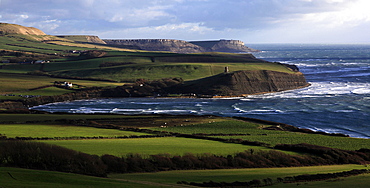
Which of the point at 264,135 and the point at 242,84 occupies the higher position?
the point at 242,84

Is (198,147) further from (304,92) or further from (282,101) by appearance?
(304,92)

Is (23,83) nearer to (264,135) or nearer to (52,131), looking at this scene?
(52,131)

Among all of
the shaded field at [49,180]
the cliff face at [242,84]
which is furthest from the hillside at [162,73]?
the shaded field at [49,180]

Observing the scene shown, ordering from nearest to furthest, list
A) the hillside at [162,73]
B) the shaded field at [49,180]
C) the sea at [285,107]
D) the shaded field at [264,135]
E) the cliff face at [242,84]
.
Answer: the shaded field at [49,180], the shaded field at [264,135], the sea at [285,107], the cliff face at [242,84], the hillside at [162,73]

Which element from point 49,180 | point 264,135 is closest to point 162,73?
point 264,135

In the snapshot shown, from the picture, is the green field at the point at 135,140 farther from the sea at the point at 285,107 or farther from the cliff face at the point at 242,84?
the cliff face at the point at 242,84

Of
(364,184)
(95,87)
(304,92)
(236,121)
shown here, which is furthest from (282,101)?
(364,184)
